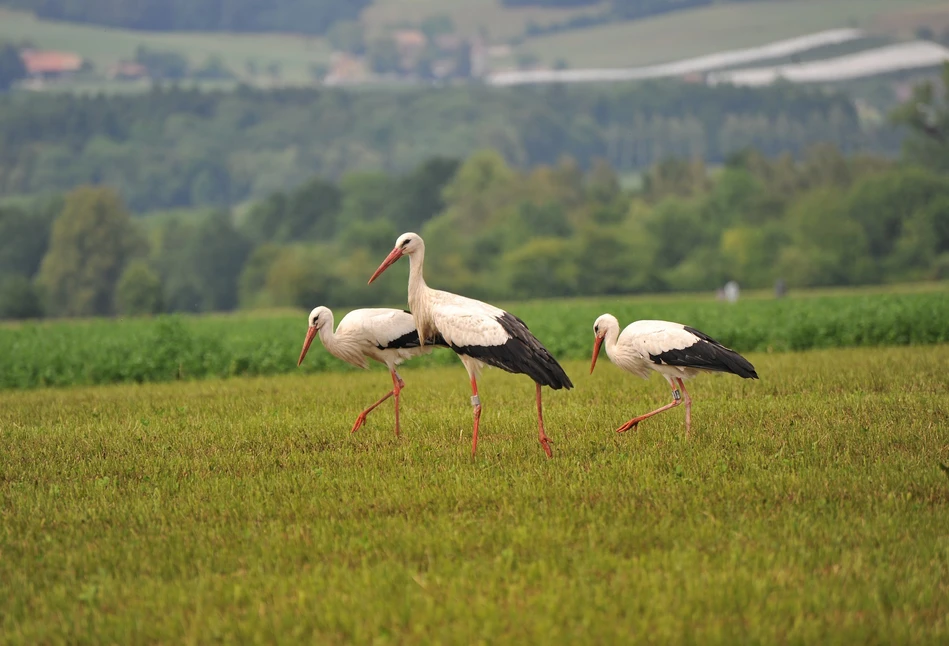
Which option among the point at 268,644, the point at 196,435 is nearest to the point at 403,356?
the point at 196,435

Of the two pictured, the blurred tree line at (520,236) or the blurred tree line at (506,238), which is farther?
the blurred tree line at (520,236)

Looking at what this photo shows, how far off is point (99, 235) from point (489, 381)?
12047cm

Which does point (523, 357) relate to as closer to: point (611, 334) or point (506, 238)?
point (611, 334)

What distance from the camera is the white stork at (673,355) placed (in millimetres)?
12383

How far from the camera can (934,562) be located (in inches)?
300

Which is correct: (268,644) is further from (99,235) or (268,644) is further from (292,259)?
(99,235)

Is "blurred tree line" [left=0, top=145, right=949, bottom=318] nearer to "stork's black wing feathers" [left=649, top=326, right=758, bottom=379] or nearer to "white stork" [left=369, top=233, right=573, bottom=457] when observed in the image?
"stork's black wing feathers" [left=649, top=326, right=758, bottom=379]

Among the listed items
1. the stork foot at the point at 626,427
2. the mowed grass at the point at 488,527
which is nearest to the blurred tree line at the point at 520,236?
the stork foot at the point at 626,427

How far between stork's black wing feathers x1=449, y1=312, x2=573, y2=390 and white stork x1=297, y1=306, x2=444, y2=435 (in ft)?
7.46

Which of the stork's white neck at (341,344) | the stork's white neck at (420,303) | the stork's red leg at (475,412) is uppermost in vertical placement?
the stork's white neck at (420,303)

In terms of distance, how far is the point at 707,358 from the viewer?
1234 centimetres

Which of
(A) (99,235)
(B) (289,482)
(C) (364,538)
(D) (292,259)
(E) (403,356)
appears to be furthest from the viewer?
(A) (99,235)

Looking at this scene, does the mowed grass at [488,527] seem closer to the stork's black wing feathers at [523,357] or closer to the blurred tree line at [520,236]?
the stork's black wing feathers at [523,357]

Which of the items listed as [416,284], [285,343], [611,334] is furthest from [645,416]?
[285,343]
